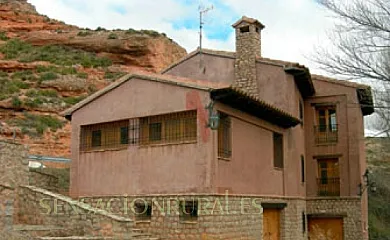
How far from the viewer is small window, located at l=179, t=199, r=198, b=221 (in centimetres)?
1431

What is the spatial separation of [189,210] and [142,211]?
1798 mm

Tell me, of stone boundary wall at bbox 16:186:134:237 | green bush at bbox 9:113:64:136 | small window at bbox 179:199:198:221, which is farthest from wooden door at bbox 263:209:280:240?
green bush at bbox 9:113:64:136

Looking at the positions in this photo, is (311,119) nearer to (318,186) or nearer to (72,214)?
(318,186)

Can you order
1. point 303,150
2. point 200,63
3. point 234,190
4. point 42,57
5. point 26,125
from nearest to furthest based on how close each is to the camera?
point 234,190
point 200,63
point 303,150
point 26,125
point 42,57

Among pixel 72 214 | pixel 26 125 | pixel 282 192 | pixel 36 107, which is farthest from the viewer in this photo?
pixel 36 107

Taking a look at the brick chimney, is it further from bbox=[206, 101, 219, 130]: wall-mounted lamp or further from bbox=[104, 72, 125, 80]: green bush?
bbox=[104, 72, 125, 80]: green bush

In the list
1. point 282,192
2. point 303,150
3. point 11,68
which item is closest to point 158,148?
point 282,192

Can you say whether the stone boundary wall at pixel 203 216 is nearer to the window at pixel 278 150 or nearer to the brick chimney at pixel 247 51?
the window at pixel 278 150

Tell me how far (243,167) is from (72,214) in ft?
17.6

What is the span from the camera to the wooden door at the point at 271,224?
17.5 metres

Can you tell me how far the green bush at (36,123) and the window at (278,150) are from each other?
18.7 metres

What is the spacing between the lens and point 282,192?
Result: 61.7 feet

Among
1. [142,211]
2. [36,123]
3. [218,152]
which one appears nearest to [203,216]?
[218,152]

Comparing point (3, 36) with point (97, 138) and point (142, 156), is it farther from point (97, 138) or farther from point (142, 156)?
point (142, 156)
